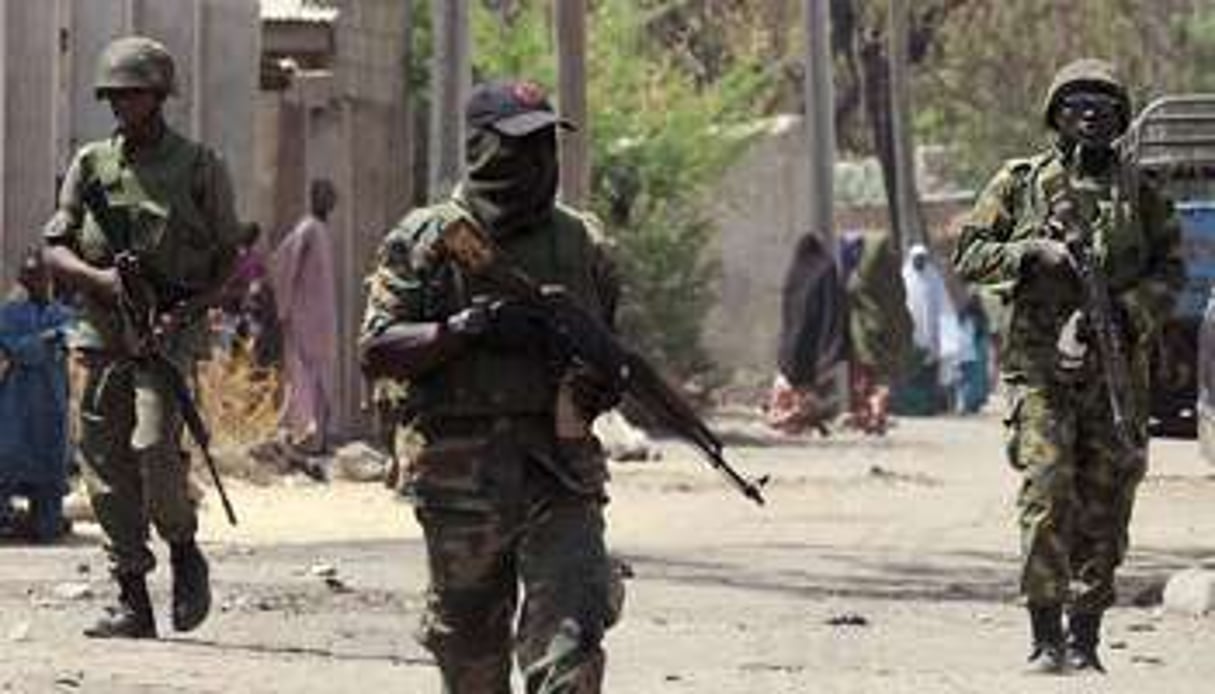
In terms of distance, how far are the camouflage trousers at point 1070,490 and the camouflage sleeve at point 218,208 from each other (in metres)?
2.30

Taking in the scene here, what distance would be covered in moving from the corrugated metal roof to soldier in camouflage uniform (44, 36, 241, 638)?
12.3 metres

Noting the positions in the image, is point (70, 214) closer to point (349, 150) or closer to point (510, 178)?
point (510, 178)

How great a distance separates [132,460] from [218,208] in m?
0.79

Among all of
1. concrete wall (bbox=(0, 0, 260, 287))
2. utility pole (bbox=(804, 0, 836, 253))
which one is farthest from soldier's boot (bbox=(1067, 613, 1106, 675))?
utility pole (bbox=(804, 0, 836, 253))

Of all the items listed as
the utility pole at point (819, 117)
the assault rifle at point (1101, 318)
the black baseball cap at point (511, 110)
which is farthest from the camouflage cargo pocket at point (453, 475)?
the utility pole at point (819, 117)

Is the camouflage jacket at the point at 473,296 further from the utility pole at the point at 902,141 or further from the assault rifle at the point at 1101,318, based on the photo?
the utility pole at the point at 902,141

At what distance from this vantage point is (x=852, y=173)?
49.2 metres

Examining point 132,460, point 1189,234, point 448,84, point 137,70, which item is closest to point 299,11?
point 448,84

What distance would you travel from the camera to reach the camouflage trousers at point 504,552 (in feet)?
22.8

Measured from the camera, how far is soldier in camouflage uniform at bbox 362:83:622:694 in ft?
22.8

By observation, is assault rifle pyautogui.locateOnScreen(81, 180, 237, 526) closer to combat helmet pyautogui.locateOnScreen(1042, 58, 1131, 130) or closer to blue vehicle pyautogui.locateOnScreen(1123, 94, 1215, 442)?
combat helmet pyautogui.locateOnScreen(1042, 58, 1131, 130)

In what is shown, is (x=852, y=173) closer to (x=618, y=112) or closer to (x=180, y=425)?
(x=618, y=112)

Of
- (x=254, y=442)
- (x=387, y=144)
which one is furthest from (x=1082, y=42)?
(x=254, y=442)

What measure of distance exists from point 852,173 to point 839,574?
35.4m
